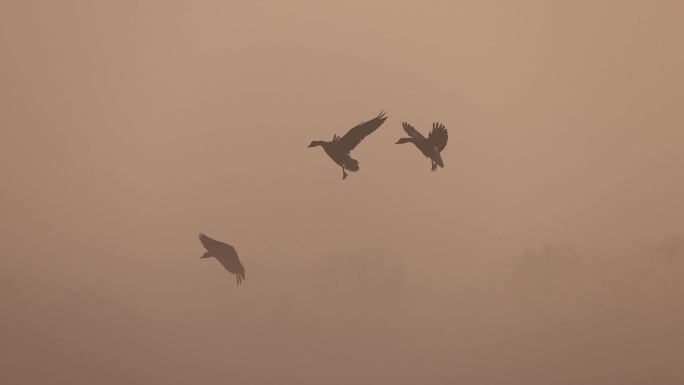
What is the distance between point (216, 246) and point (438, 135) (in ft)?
3.59

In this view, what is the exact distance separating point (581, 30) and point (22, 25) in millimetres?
2478

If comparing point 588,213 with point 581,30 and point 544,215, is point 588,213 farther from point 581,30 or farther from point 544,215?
point 581,30

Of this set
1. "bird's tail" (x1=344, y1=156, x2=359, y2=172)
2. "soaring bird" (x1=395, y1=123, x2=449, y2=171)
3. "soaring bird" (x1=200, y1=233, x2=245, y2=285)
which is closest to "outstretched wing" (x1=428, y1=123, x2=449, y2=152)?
"soaring bird" (x1=395, y1=123, x2=449, y2=171)

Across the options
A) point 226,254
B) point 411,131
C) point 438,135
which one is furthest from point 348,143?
point 226,254

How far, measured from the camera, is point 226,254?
138 inches

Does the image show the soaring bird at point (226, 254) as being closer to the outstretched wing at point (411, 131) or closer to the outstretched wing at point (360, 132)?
the outstretched wing at point (360, 132)

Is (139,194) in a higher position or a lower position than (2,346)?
higher

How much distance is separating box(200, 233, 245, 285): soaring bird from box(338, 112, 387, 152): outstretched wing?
0.69 metres

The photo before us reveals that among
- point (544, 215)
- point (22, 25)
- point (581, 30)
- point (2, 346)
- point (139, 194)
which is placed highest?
point (581, 30)

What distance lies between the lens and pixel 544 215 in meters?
3.57

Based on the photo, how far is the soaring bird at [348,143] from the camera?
334 centimetres

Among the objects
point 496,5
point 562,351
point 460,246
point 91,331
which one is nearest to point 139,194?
point 91,331

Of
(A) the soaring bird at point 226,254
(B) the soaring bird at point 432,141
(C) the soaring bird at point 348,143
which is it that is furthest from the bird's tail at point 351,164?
(A) the soaring bird at point 226,254

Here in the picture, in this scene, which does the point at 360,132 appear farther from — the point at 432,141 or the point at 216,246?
the point at 216,246
